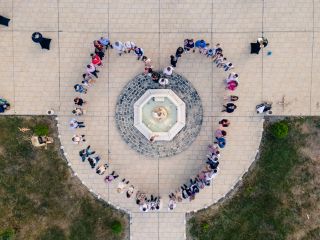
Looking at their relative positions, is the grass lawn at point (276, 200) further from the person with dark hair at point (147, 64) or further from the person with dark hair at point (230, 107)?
the person with dark hair at point (147, 64)

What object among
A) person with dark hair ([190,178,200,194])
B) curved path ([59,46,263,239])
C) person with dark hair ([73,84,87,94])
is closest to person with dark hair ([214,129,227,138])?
curved path ([59,46,263,239])

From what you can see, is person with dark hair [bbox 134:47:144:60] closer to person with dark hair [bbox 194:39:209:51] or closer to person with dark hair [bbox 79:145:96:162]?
person with dark hair [bbox 194:39:209:51]

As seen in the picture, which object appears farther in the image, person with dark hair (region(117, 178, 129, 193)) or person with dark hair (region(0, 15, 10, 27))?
person with dark hair (region(117, 178, 129, 193))

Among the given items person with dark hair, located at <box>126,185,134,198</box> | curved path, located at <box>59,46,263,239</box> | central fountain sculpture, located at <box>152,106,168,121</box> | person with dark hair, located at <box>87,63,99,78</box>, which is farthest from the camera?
curved path, located at <box>59,46,263,239</box>

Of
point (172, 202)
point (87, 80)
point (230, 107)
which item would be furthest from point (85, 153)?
point (230, 107)

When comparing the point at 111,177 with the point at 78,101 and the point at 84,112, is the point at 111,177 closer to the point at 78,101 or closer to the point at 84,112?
the point at 84,112

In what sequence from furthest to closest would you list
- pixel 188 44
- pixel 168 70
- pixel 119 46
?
pixel 119 46, pixel 188 44, pixel 168 70
